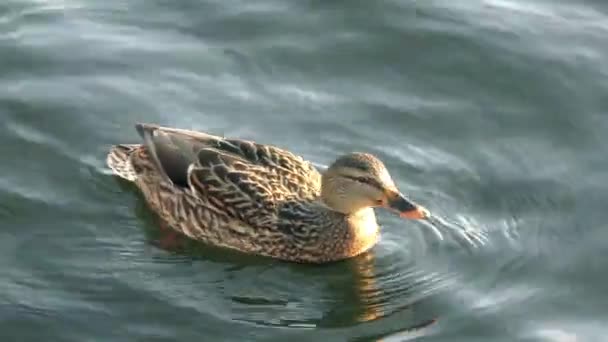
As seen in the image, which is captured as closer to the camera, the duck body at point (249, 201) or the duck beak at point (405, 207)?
the duck beak at point (405, 207)

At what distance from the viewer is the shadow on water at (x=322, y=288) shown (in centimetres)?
1084

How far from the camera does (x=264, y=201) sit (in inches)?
462

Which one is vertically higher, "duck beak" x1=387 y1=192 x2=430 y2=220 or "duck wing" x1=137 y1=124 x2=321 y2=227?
"duck wing" x1=137 y1=124 x2=321 y2=227

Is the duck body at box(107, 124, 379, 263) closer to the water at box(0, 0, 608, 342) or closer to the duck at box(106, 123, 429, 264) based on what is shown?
the duck at box(106, 123, 429, 264)

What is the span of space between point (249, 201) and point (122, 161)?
136cm

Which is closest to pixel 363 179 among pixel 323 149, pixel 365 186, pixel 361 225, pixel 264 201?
pixel 365 186

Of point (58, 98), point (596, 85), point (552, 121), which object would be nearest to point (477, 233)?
point (552, 121)

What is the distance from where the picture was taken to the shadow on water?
10836 mm

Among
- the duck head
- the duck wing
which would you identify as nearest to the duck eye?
the duck head

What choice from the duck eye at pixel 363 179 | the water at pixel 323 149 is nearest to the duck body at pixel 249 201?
the water at pixel 323 149

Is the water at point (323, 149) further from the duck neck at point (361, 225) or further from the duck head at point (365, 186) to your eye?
the duck head at point (365, 186)

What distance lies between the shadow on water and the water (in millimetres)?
19

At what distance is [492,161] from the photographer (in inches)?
514

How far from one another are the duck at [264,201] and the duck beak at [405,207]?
0.17 metres
